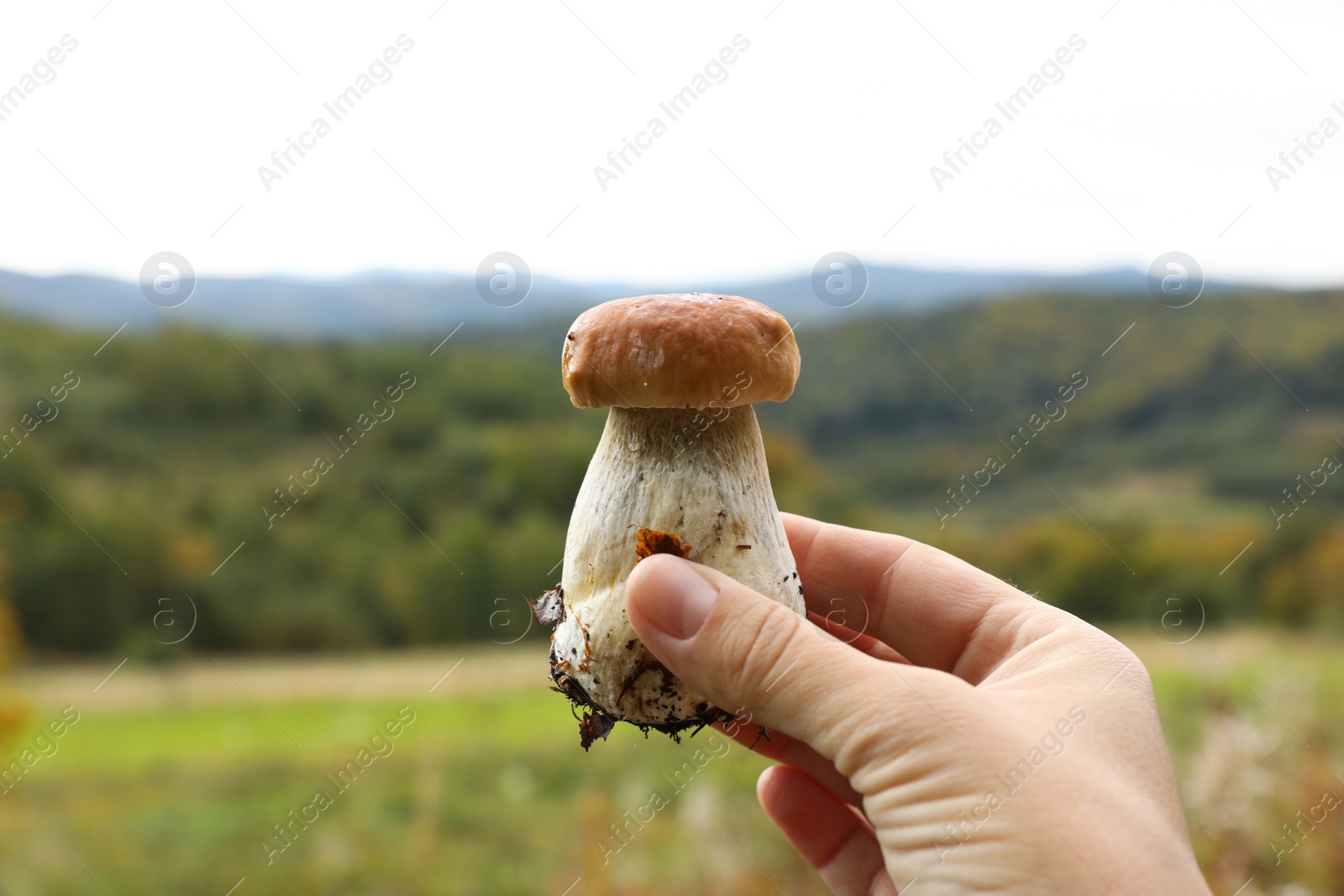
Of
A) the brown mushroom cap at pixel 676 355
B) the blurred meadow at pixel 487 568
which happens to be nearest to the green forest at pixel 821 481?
the blurred meadow at pixel 487 568

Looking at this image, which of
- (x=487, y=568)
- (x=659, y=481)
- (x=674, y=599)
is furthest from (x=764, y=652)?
(x=487, y=568)

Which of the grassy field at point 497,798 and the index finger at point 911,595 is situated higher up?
the index finger at point 911,595

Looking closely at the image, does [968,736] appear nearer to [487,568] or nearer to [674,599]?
[674,599]

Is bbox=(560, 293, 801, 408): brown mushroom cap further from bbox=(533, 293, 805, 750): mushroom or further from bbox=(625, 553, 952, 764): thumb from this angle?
bbox=(625, 553, 952, 764): thumb

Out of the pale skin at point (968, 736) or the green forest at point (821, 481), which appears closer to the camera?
the pale skin at point (968, 736)

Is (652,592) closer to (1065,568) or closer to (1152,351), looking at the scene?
(1065,568)

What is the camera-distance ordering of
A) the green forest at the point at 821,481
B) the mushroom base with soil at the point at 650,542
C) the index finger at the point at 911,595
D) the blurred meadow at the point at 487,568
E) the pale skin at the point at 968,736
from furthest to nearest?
the green forest at the point at 821,481 < the blurred meadow at the point at 487,568 < the index finger at the point at 911,595 < the mushroom base with soil at the point at 650,542 < the pale skin at the point at 968,736

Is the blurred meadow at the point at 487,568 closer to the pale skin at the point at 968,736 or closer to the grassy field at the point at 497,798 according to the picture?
the grassy field at the point at 497,798
